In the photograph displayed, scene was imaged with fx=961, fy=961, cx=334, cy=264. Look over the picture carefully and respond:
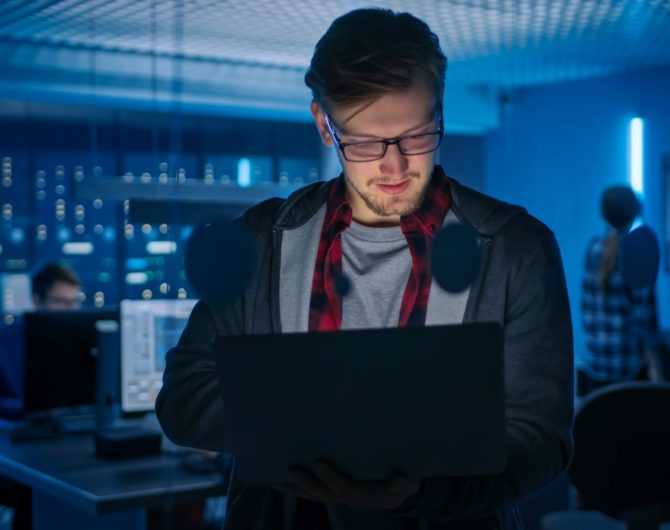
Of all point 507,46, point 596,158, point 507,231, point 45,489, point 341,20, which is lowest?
point 45,489

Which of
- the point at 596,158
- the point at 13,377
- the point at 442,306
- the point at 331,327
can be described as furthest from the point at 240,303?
the point at 596,158

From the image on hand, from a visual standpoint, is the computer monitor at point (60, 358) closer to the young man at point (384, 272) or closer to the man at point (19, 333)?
the man at point (19, 333)

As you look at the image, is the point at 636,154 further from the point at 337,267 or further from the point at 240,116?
the point at 337,267

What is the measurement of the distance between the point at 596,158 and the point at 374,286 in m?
6.33

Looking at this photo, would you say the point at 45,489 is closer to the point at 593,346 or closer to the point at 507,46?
the point at 593,346

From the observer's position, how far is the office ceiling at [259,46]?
5031 mm

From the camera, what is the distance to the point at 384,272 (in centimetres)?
127

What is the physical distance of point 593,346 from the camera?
15.1ft

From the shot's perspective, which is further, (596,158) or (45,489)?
(596,158)

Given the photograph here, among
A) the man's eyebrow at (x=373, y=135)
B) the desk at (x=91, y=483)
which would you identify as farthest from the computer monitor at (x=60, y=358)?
the man's eyebrow at (x=373, y=135)

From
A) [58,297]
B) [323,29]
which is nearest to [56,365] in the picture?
[58,297]

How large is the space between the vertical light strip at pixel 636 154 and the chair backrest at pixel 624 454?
16.1ft

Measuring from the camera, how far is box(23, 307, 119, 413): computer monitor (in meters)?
3.51

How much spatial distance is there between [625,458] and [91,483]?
57.9 inches
